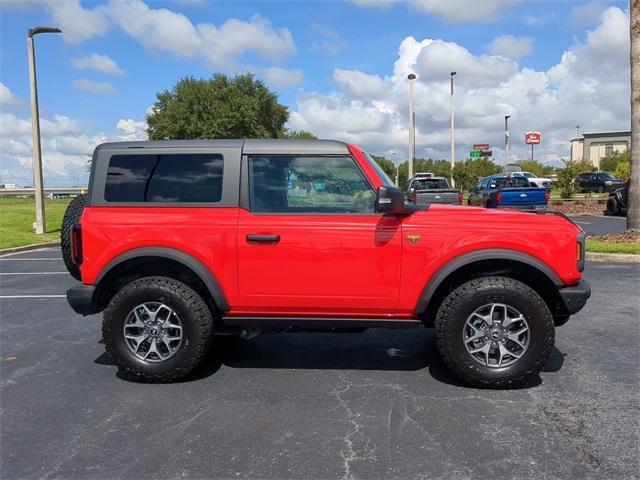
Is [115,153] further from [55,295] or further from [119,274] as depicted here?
[55,295]

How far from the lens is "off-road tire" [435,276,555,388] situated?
13.6 feet

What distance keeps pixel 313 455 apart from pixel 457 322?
5.20 feet

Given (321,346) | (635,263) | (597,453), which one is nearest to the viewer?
(597,453)

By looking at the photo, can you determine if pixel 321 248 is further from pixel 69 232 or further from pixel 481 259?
pixel 69 232

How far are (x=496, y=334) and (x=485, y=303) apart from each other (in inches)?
10.6

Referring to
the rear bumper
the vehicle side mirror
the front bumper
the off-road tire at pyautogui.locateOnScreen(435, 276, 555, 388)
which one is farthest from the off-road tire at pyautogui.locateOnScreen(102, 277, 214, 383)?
the front bumper

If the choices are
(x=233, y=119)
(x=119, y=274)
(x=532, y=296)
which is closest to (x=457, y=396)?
(x=532, y=296)

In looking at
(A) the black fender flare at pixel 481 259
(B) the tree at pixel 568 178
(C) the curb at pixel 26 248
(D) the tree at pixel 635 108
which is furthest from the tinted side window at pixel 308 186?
(B) the tree at pixel 568 178

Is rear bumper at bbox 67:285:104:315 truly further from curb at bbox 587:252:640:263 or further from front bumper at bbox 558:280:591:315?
curb at bbox 587:252:640:263

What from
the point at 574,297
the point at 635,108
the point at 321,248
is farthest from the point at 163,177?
the point at 635,108

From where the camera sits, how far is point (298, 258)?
426 centimetres

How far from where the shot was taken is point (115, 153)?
4520 mm

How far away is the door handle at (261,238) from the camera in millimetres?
4254

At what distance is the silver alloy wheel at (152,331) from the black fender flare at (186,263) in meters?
0.39
